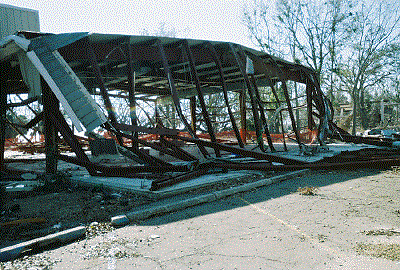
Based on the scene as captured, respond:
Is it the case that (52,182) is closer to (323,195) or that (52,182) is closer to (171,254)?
(171,254)

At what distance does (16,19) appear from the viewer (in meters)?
14.8

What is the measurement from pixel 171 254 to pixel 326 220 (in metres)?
2.14

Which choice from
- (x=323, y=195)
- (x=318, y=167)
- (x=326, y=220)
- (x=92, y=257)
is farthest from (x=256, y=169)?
(x=92, y=257)

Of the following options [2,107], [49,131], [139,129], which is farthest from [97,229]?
[2,107]

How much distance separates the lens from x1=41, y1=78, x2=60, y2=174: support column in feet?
24.0

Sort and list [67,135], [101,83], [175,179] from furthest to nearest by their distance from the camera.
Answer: [101,83] < [67,135] < [175,179]

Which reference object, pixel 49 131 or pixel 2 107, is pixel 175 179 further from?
pixel 2 107

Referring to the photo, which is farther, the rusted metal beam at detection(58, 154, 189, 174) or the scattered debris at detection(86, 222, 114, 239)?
the rusted metal beam at detection(58, 154, 189, 174)

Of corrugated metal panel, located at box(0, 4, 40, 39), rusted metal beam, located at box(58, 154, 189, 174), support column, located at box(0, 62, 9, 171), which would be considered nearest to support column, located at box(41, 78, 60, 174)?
rusted metal beam, located at box(58, 154, 189, 174)

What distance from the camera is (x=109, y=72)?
11883 millimetres

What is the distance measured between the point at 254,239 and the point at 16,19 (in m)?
16.3

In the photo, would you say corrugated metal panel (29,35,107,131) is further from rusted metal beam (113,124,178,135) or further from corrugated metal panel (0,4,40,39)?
corrugated metal panel (0,4,40,39)

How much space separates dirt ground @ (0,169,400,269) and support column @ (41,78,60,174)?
3.91 meters

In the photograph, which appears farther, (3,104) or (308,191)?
(3,104)
